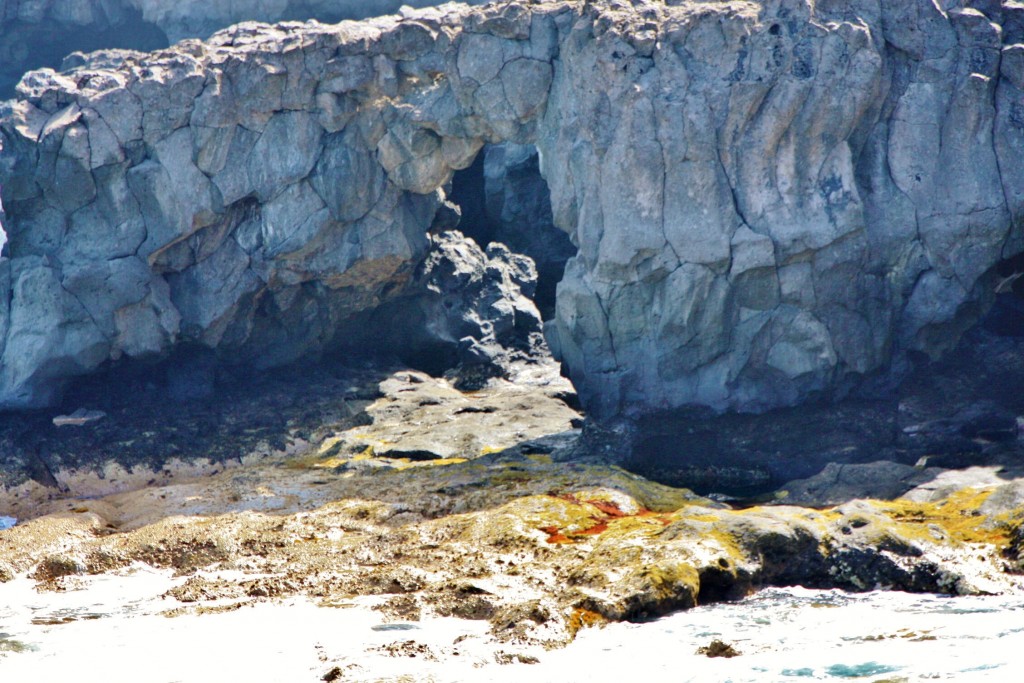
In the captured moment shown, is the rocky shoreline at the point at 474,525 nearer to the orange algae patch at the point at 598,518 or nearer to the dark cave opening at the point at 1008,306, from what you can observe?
the orange algae patch at the point at 598,518

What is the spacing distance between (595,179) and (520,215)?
16088 mm

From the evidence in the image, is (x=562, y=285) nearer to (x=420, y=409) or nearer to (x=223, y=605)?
(x=420, y=409)

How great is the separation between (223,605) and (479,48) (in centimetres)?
2667

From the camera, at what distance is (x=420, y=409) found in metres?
50.3

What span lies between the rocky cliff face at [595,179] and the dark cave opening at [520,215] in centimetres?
1074

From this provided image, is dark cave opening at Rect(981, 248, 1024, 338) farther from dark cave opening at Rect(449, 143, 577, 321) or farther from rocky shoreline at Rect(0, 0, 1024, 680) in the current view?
dark cave opening at Rect(449, 143, 577, 321)

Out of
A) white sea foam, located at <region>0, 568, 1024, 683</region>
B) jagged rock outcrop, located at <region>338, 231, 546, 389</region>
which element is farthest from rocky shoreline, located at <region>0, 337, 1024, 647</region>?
jagged rock outcrop, located at <region>338, 231, 546, 389</region>

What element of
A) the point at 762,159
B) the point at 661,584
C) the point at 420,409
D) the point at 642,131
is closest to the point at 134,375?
the point at 420,409

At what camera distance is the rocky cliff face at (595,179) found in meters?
44.4

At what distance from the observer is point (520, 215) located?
206 feet

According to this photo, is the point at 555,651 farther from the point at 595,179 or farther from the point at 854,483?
the point at 595,179

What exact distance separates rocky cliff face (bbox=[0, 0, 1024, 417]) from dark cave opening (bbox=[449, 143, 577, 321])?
10739 mm

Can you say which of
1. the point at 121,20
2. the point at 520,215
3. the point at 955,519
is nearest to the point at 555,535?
the point at 955,519

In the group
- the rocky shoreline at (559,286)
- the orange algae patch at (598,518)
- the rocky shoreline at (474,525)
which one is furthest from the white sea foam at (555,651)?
the rocky shoreline at (559,286)
